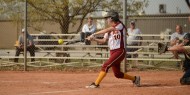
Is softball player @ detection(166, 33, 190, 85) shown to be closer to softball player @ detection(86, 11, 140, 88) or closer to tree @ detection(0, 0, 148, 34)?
softball player @ detection(86, 11, 140, 88)

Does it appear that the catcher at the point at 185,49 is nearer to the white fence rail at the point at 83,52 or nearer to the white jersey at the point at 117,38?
the white jersey at the point at 117,38

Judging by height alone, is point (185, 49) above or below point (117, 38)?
below

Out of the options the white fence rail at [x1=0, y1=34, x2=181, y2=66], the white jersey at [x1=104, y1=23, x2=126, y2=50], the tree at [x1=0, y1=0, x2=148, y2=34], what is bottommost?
the white fence rail at [x1=0, y1=34, x2=181, y2=66]

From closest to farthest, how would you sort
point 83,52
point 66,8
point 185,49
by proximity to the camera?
1. point 185,49
2. point 83,52
3. point 66,8

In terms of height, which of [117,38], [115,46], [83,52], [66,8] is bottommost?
[83,52]

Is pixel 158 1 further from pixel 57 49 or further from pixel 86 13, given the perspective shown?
pixel 57 49

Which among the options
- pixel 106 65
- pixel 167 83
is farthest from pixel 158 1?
pixel 106 65

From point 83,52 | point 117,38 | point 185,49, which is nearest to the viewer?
point 185,49

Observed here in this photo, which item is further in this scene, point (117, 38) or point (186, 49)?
point (117, 38)

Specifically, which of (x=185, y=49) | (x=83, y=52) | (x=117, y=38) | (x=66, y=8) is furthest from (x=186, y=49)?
(x=66, y=8)

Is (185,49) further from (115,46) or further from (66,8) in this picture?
(66,8)

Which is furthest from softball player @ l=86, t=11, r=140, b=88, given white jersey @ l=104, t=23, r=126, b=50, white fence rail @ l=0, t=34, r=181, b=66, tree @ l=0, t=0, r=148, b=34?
tree @ l=0, t=0, r=148, b=34

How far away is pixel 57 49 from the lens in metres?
17.1

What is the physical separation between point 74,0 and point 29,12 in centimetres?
205
